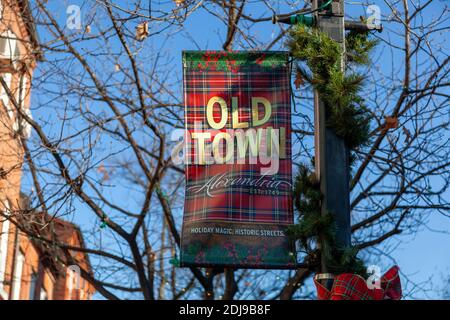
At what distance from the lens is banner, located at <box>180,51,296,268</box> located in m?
5.66

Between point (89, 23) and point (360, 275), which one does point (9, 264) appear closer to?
point (89, 23)

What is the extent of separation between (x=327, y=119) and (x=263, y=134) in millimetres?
743

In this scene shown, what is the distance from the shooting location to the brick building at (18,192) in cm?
1112

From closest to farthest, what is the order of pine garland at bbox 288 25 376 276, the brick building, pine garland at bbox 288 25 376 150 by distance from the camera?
pine garland at bbox 288 25 376 276, pine garland at bbox 288 25 376 150, the brick building

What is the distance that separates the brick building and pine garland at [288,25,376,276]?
434 cm

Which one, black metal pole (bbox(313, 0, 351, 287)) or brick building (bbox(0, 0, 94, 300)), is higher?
brick building (bbox(0, 0, 94, 300))

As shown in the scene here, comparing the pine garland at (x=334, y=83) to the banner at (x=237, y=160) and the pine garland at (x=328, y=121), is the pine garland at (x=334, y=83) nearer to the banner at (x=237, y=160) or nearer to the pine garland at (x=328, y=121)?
→ the pine garland at (x=328, y=121)

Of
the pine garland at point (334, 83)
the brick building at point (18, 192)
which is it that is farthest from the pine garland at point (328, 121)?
the brick building at point (18, 192)

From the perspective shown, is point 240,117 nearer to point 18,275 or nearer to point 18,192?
point 18,192

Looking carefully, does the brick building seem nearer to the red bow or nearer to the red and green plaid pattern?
the red and green plaid pattern

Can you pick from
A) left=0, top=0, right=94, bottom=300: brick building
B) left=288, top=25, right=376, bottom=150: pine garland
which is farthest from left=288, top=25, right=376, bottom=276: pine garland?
left=0, top=0, right=94, bottom=300: brick building

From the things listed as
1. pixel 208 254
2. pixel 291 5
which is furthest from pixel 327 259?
pixel 291 5

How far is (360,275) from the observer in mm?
4863

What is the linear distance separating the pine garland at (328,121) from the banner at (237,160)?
0.94ft
